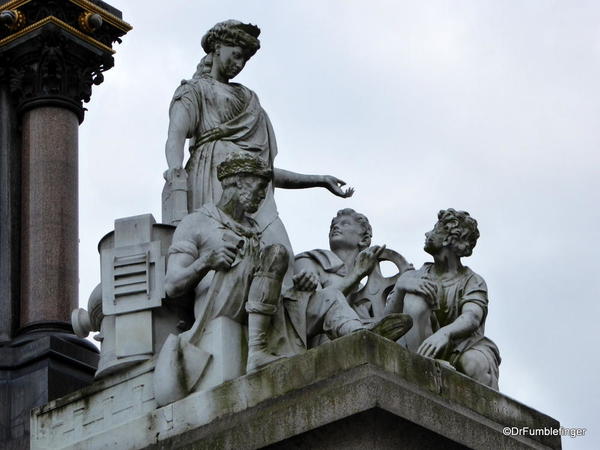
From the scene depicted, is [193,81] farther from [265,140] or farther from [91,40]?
[91,40]

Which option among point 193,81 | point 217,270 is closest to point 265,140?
point 193,81

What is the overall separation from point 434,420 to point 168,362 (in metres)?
2.71

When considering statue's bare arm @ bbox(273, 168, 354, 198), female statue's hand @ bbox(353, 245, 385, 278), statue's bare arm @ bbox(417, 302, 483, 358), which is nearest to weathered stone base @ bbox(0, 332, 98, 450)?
statue's bare arm @ bbox(273, 168, 354, 198)

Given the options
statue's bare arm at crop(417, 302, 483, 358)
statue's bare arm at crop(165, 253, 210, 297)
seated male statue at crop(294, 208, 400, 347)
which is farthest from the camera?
seated male statue at crop(294, 208, 400, 347)

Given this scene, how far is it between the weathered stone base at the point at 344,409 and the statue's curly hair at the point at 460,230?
77.4 inches

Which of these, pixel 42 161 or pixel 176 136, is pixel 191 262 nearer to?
pixel 176 136

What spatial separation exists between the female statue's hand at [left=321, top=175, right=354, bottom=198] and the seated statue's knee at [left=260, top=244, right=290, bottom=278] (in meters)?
2.87

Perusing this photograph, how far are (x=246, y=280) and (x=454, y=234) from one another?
242 centimetres

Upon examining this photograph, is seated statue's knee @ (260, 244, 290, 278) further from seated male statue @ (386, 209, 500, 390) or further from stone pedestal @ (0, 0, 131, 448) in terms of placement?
stone pedestal @ (0, 0, 131, 448)

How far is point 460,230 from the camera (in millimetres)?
27219

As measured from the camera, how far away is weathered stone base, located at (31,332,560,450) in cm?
2448

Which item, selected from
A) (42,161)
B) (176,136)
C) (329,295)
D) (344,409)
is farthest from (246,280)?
(42,161)

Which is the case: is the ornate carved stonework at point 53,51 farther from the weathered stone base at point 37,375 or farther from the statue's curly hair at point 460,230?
the statue's curly hair at point 460,230

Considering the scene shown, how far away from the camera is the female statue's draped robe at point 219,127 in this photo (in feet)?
91.9
